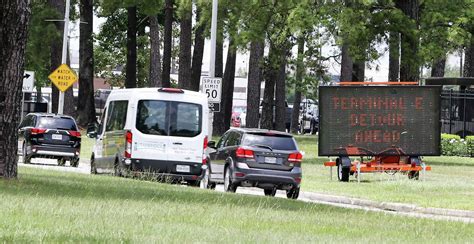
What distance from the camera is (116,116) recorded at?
3123cm

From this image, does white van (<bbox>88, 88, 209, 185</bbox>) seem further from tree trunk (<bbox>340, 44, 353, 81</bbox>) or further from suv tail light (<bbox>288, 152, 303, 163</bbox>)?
tree trunk (<bbox>340, 44, 353, 81</bbox>)

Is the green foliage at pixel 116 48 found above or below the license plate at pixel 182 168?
above

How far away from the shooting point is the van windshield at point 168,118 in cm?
2958

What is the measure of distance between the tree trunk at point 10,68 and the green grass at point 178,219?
71 cm

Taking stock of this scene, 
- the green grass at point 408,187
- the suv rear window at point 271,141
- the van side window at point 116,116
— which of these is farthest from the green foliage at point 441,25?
the suv rear window at point 271,141

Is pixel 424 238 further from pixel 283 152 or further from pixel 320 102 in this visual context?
pixel 320 102

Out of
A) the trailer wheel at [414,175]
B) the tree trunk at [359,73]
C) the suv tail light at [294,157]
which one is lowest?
the trailer wheel at [414,175]

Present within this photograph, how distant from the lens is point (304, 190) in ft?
104

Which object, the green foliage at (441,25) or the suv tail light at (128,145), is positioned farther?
the green foliage at (441,25)

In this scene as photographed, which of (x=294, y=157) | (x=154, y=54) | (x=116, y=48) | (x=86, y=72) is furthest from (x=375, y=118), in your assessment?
(x=116, y=48)

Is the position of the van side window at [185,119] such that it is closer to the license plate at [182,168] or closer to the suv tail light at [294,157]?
the license plate at [182,168]

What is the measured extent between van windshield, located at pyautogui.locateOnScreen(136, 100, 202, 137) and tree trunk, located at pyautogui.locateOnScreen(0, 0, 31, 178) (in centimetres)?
757

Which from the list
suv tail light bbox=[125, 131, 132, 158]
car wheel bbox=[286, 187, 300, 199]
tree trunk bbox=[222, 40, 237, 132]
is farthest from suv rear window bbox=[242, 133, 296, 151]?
tree trunk bbox=[222, 40, 237, 132]

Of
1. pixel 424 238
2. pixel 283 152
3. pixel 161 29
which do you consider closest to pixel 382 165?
pixel 283 152
